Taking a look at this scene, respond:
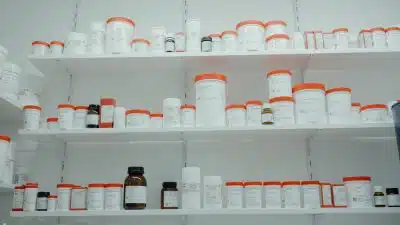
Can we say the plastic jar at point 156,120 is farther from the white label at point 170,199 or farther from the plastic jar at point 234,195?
the plastic jar at point 234,195

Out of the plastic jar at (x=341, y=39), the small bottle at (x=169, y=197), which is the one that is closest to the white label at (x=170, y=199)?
the small bottle at (x=169, y=197)

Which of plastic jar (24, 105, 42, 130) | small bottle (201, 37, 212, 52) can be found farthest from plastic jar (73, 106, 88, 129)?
small bottle (201, 37, 212, 52)

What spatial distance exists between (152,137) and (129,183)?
30 cm

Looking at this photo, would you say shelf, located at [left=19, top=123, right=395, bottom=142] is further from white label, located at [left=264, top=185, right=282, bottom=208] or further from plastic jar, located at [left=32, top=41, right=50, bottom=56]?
plastic jar, located at [left=32, top=41, right=50, bottom=56]

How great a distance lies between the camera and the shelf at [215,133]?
1.79 metres

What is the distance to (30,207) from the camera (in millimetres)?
1802

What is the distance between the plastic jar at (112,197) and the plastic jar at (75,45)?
62 centimetres

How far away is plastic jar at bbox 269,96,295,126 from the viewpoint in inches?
70.0

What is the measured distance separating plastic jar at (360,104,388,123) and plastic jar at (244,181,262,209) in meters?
0.53

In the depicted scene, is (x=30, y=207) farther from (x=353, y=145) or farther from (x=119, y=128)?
(x=353, y=145)

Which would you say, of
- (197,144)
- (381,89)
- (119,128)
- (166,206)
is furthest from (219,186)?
(381,89)

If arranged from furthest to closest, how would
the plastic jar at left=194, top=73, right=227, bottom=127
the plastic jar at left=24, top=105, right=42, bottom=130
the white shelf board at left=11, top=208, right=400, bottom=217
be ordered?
the plastic jar at left=24, top=105, right=42, bottom=130
the plastic jar at left=194, top=73, right=227, bottom=127
the white shelf board at left=11, top=208, right=400, bottom=217

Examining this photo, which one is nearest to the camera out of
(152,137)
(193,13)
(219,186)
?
(219,186)

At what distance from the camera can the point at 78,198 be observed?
5.90ft
